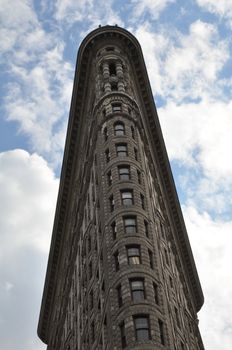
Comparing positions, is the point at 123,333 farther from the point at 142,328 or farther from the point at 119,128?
the point at 119,128

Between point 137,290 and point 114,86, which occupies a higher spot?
point 114,86

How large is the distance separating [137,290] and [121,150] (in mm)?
22276

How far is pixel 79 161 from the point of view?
9512 centimetres

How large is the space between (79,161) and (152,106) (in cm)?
1474

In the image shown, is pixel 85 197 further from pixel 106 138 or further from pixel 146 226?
pixel 146 226

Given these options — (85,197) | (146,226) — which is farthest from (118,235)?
(85,197)

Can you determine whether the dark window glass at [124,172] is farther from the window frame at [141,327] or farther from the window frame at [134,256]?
the window frame at [141,327]

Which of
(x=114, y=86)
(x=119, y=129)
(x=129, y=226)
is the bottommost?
(x=129, y=226)

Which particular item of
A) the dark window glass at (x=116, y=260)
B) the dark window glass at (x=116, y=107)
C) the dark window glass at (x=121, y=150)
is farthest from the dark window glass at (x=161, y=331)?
the dark window glass at (x=116, y=107)

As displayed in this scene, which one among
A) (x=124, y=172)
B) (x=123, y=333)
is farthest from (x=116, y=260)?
(x=124, y=172)

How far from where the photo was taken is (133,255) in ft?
181

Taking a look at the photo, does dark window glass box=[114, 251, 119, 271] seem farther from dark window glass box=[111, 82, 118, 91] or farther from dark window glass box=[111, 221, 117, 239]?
dark window glass box=[111, 82, 118, 91]

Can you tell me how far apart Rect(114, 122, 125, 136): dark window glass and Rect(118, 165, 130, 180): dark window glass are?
7042 millimetres

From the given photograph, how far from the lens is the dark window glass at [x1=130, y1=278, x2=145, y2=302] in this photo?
5078 cm
